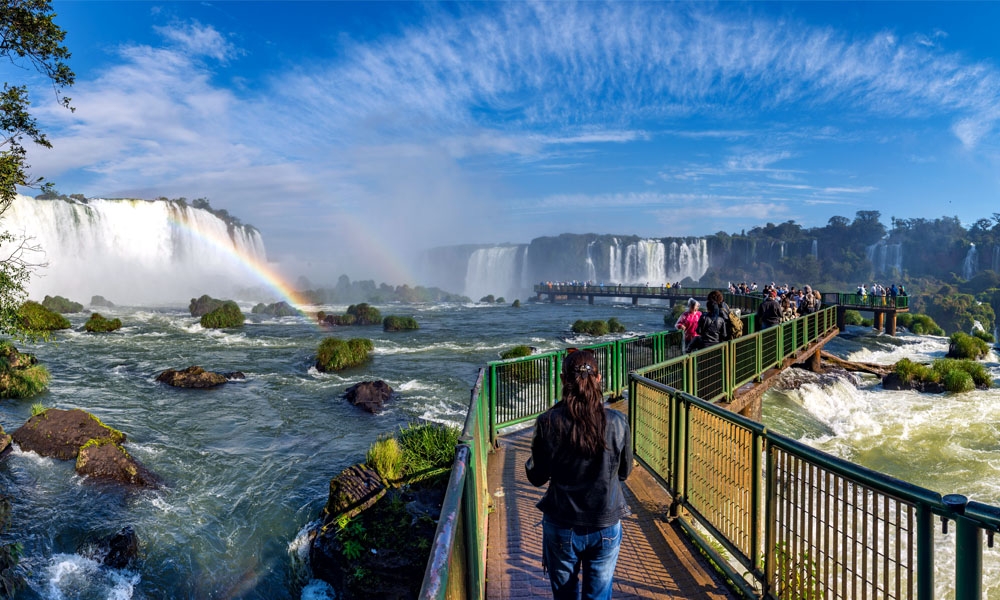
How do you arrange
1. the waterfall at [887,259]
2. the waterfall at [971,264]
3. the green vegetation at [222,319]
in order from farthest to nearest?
the waterfall at [887,259]
the waterfall at [971,264]
the green vegetation at [222,319]

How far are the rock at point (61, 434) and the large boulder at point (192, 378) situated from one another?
18.4ft

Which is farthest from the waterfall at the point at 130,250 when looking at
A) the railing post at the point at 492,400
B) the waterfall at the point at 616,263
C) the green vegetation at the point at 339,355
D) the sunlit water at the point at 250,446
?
the waterfall at the point at 616,263

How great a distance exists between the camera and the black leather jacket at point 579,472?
115 inches

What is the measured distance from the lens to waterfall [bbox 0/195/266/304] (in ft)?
168

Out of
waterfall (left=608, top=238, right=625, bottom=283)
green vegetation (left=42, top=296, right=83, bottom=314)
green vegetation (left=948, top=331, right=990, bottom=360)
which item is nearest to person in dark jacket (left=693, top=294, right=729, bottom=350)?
green vegetation (left=948, top=331, right=990, bottom=360)

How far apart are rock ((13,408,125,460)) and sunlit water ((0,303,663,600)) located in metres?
0.25

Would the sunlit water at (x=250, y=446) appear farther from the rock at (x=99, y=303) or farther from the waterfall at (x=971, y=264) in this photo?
the waterfall at (x=971, y=264)

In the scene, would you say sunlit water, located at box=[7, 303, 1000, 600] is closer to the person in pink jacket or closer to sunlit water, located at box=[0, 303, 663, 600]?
sunlit water, located at box=[0, 303, 663, 600]

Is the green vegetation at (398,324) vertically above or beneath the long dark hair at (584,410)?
beneath

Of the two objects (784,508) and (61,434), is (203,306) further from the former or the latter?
(784,508)

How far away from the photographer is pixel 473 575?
2.98 m

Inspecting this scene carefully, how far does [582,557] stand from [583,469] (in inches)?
22.8

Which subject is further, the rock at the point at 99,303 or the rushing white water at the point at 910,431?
the rock at the point at 99,303

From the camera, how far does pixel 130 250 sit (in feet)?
208
